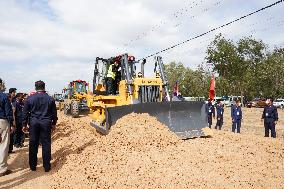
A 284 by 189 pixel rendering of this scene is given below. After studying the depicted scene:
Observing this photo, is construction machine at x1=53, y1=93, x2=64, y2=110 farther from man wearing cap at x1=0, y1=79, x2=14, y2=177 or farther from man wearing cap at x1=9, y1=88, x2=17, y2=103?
man wearing cap at x1=0, y1=79, x2=14, y2=177

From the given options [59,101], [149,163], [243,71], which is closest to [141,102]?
[149,163]

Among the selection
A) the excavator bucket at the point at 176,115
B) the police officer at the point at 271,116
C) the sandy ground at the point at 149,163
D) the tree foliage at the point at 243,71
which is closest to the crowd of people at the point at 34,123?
the sandy ground at the point at 149,163

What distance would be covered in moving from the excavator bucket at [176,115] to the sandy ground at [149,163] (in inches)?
13.4

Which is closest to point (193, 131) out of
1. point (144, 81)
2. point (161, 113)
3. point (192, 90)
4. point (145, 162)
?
point (161, 113)

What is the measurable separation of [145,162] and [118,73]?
6.01m

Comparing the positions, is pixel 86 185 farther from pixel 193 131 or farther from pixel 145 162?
pixel 193 131

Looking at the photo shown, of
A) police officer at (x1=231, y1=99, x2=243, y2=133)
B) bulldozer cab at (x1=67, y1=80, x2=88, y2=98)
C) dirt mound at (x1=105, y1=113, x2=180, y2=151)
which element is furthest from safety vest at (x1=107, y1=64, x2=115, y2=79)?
bulldozer cab at (x1=67, y1=80, x2=88, y2=98)

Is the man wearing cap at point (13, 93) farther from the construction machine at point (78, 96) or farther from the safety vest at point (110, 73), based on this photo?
the construction machine at point (78, 96)

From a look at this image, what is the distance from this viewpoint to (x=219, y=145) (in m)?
8.35

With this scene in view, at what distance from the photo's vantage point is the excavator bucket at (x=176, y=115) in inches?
375

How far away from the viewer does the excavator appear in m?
9.59

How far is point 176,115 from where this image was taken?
980 centimetres

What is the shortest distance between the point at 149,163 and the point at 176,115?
3511 mm

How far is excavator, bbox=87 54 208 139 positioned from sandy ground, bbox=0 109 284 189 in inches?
18.9
